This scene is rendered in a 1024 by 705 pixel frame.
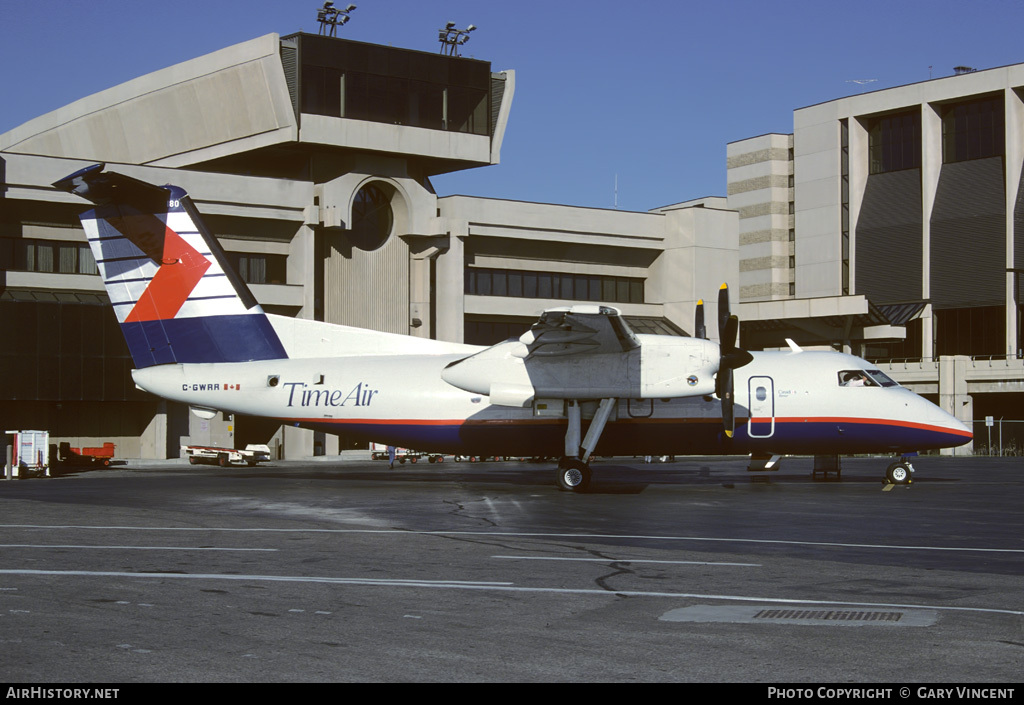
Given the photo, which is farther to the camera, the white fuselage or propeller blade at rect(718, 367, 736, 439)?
the white fuselage

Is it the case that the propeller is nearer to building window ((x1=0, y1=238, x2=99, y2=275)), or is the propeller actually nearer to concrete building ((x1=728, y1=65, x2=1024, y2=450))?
building window ((x1=0, y1=238, x2=99, y2=275))

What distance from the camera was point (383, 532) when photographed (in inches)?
722

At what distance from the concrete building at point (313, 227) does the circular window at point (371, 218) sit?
0.44 feet

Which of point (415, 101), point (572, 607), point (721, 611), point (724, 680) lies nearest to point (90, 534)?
point (572, 607)

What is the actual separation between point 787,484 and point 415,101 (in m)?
42.5

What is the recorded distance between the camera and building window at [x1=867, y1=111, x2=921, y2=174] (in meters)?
99.7

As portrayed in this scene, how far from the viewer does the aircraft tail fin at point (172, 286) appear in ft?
98.3

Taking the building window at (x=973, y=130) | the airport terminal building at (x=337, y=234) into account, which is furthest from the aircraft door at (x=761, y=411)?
the building window at (x=973, y=130)

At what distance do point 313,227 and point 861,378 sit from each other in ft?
134

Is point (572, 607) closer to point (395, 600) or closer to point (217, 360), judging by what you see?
point (395, 600)

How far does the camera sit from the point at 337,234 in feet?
216

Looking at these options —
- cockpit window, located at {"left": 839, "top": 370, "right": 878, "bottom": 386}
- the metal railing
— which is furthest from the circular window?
the metal railing

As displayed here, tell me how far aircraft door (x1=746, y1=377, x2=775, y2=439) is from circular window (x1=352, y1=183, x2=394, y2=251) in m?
40.8

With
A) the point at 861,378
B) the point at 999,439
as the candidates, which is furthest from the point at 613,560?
the point at 999,439
